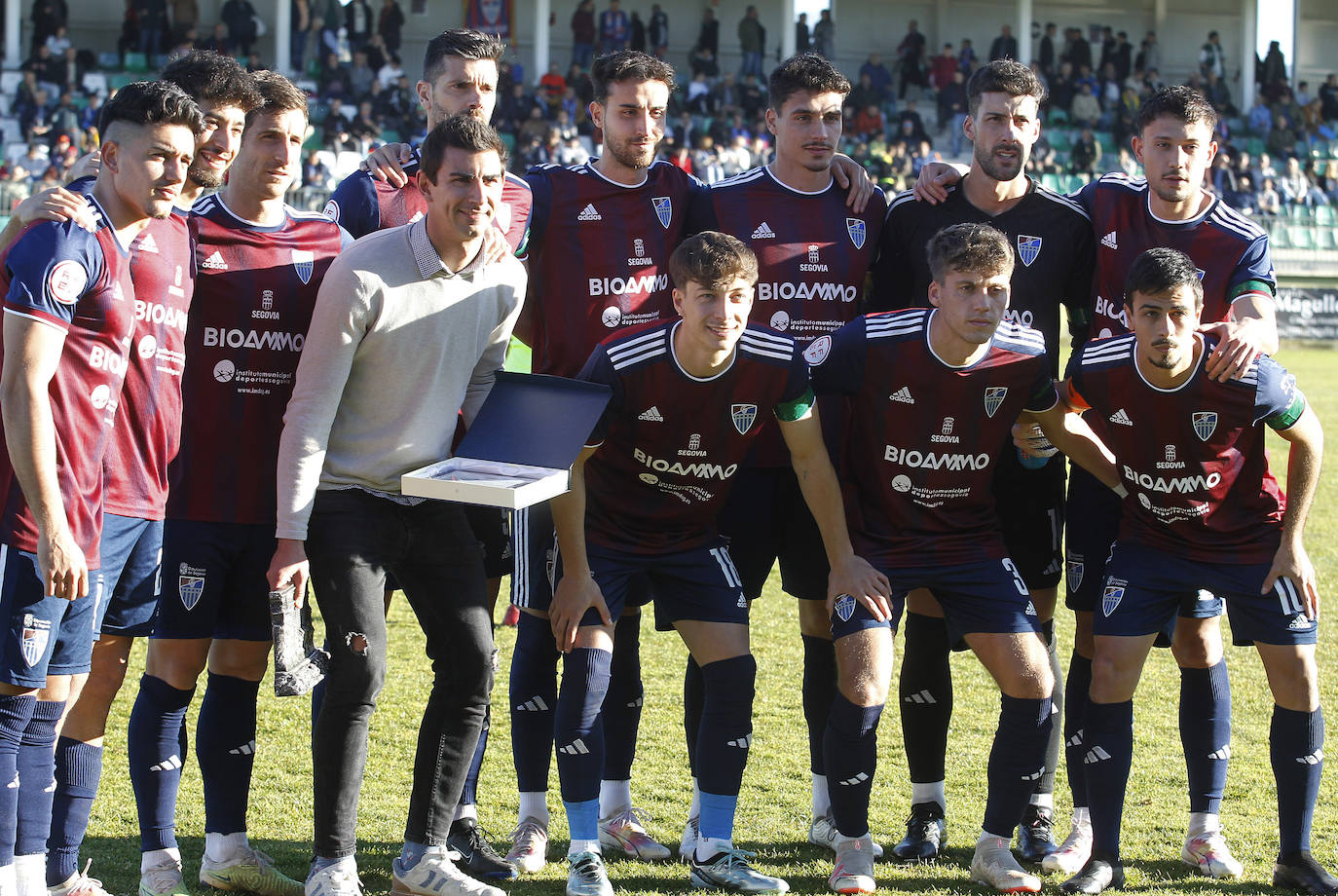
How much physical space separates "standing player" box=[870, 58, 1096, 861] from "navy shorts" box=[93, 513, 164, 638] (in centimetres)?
246

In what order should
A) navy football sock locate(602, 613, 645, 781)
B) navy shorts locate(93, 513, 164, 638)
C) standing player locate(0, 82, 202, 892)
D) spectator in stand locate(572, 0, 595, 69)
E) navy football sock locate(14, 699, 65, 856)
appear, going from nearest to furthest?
standing player locate(0, 82, 202, 892) < navy football sock locate(14, 699, 65, 856) < navy shorts locate(93, 513, 164, 638) < navy football sock locate(602, 613, 645, 781) < spectator in stand locate(572, 0, 595, 69)

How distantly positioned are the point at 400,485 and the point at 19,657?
104 cm

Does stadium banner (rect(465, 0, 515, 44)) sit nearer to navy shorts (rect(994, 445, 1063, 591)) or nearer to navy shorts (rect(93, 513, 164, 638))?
navy shorts (rect(994, 445, 1063, 591))

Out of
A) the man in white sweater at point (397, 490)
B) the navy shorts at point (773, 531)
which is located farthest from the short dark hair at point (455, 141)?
the navy shorts at point (773, 531)

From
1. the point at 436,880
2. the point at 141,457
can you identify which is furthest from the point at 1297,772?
the point at 141,457

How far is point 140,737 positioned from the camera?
412 centimetres

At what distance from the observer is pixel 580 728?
4215mm

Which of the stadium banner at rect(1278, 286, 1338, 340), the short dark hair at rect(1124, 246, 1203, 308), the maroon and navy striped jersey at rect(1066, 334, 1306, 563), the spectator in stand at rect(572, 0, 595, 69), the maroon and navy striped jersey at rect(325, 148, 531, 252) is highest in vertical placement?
the spectator in stand at rect(572, 0, 595, 69)

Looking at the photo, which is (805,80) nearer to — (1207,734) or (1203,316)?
(1203,316)

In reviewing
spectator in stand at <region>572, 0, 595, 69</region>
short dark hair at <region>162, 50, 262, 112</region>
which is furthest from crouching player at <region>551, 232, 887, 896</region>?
spectator in stand at <region>572, 0, 595, 69</region>

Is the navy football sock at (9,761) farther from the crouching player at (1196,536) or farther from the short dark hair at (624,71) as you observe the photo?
the crouching player at (1196,536)

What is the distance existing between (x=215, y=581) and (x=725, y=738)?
1.58 meters

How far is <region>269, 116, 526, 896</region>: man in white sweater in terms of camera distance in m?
3.81

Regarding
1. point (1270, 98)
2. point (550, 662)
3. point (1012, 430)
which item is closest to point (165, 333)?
point (550, 662)
